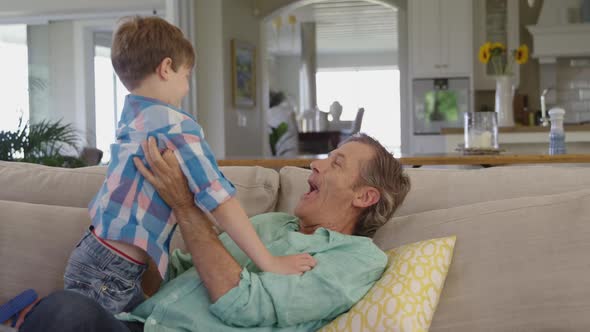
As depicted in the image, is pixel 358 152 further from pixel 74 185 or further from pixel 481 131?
pixel 481 131

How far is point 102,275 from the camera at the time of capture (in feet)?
5.39

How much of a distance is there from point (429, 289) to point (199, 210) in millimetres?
519

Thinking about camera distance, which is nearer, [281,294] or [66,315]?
[66,315]

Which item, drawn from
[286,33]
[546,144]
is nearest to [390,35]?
[286,33]

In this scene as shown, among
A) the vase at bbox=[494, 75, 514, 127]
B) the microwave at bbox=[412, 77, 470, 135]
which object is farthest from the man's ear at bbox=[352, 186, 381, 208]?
the microwave at bbox=[412, 77, 470, 135]

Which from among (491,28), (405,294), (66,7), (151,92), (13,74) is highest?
(66,7)

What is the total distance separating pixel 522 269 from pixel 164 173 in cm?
79

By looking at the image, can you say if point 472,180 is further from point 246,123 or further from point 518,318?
point 246,123

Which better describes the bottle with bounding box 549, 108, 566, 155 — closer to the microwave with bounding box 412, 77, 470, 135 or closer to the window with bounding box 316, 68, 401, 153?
the microwave with bounding box 412, 77, 470, 135

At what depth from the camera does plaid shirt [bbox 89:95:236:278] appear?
1.64 meters

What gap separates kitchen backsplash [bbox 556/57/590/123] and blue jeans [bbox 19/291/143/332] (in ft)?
26.7

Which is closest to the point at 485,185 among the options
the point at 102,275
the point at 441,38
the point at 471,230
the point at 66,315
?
the point at 471,230

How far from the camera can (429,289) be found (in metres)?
1.64

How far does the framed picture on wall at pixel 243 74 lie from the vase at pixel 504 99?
296 centimetres
